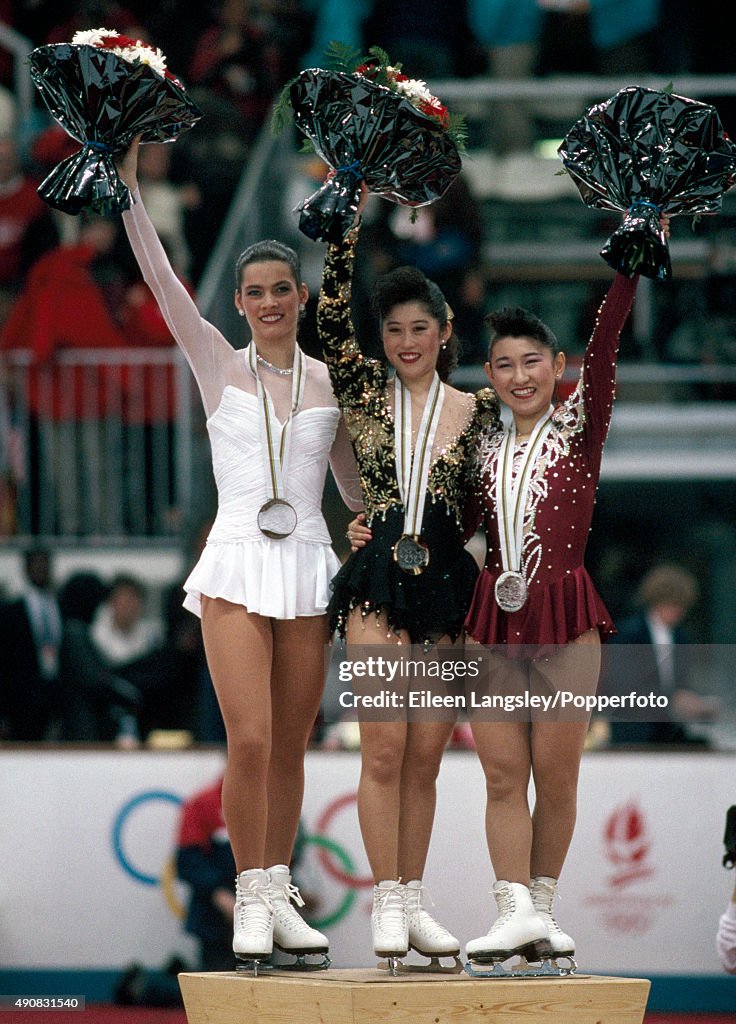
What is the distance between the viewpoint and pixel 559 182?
388 inches

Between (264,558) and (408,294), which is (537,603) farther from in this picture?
(408,294)

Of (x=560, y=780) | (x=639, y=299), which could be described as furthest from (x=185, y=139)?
(x=560, y=780)

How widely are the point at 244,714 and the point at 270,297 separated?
3.59 feet

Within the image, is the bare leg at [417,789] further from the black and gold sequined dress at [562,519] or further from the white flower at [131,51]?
the white flower at [131,51]

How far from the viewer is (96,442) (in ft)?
29.5

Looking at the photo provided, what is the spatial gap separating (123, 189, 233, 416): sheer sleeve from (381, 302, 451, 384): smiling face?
0.46 metres

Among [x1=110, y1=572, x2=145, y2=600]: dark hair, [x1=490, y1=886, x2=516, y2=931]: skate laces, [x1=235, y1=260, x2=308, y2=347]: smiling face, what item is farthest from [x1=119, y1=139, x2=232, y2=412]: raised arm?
[x1=110, y1=572, x2=145, y2=600]: dark hair

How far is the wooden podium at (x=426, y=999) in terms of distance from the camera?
423 centimetres

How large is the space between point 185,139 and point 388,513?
5854mm

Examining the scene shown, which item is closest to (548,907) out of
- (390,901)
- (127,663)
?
(390,901)

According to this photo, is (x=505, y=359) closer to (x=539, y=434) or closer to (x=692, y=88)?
(x=539, y=434)

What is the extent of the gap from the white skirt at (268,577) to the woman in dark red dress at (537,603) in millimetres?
424

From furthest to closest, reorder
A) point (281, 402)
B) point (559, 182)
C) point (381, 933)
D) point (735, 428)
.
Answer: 1. point (559, 182)
2. point (735, 428)
3. point (281, 402)
4. point (381, 933)

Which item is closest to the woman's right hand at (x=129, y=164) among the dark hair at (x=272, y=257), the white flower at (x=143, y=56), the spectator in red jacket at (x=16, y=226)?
the white flower at (x=143, y=56)
